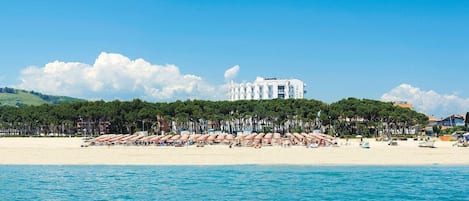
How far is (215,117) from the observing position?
99312mm

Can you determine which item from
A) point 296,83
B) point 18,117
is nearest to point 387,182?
point 18,117

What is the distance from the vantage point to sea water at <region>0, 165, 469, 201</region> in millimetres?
29516

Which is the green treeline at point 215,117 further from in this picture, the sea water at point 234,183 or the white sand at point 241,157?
the sea water at point 234,183

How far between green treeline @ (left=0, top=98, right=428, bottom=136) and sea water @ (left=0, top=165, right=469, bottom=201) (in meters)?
52.9

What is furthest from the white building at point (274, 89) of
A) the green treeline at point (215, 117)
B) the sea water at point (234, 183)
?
the sea water at point (234, 183)

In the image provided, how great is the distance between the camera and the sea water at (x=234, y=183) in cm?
2952

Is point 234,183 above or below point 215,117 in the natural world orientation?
below

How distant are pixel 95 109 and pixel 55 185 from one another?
232 feet

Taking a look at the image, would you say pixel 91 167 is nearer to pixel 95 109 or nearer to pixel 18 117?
pixel 95 109

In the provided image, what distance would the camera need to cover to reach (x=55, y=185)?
3353 cm

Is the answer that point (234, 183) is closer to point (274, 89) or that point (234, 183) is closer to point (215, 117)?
point (215, 117)

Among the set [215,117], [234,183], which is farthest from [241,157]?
[215,117]

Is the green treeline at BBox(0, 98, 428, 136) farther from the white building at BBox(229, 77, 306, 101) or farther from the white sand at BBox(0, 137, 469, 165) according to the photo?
the white building at BBox(229, 77, 306, 101)

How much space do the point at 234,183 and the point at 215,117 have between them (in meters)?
65.7
